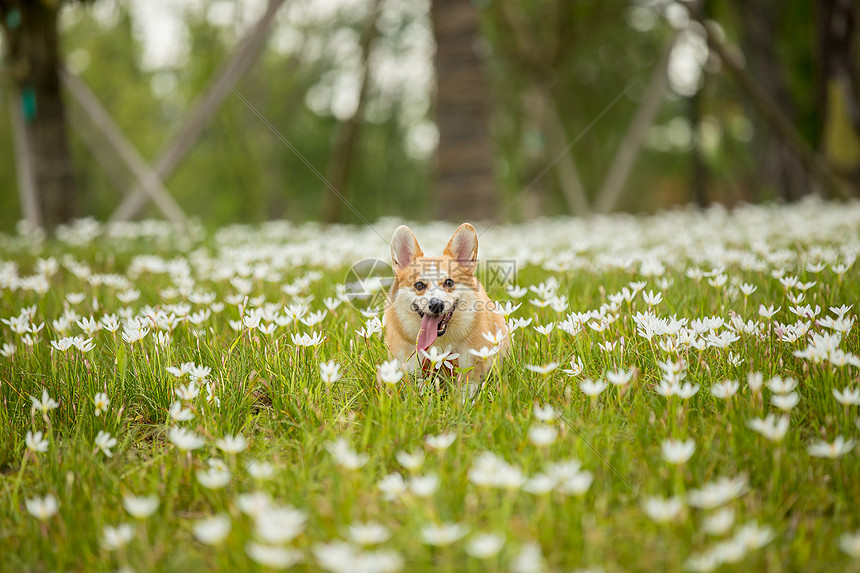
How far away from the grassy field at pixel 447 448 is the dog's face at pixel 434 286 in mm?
306

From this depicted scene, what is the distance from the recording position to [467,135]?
10234mm

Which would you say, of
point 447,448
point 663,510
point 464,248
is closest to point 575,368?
point 447,448

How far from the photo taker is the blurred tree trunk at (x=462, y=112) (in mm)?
10164

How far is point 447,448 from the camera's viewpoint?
2.39 m

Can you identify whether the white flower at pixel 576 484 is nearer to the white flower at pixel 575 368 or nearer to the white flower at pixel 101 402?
the white flower at pixel 575 368

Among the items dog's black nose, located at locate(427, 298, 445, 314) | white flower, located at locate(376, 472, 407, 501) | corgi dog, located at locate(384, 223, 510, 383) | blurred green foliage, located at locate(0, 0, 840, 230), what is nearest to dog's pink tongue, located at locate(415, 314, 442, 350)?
corgi dog, located at locate(384, 223, 510, 383)

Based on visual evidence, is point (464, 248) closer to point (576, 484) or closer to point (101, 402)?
point (576, 484)

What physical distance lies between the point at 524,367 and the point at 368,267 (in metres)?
2.64

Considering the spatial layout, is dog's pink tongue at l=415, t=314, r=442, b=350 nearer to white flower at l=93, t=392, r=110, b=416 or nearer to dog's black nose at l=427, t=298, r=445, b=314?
dog's black nose at l=427, t=298, r=445, b=314

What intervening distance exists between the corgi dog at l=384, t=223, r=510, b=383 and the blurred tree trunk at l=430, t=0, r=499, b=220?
6.57 meters

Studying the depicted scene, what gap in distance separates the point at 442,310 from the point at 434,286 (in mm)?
271

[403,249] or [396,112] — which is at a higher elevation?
[396,112]

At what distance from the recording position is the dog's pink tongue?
308 cm

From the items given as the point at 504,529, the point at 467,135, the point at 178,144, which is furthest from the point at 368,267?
the point at 467,135
